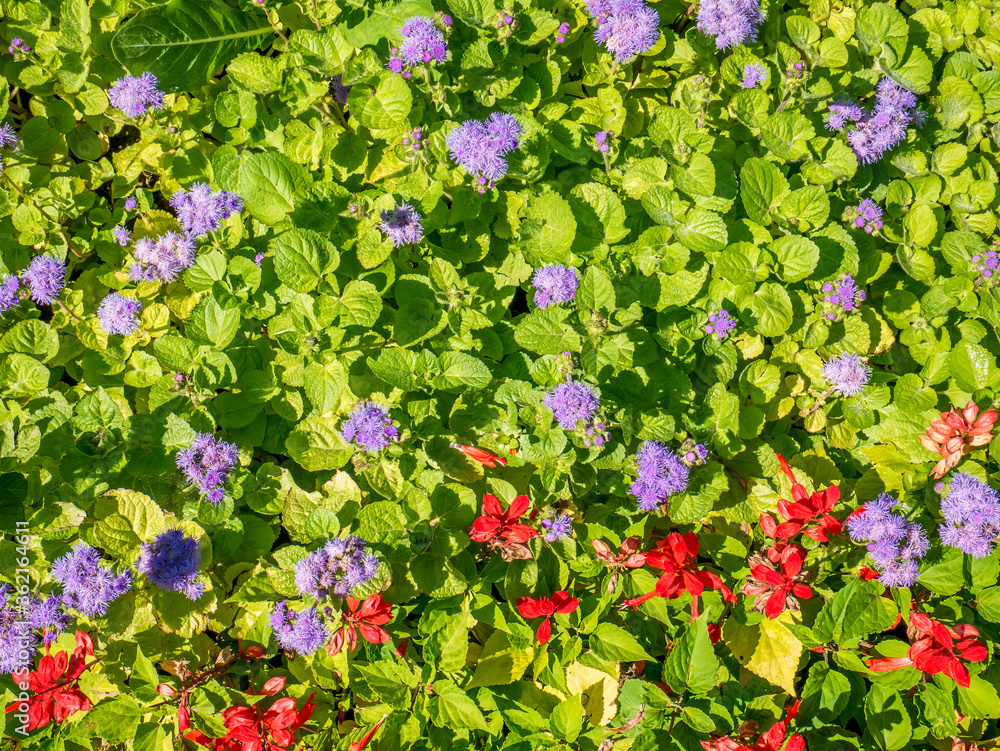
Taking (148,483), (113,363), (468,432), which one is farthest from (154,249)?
(468,432)

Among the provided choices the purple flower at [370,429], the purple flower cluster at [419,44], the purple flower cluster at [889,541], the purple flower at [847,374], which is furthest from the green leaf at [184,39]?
the purple flower cluster at [889,541]

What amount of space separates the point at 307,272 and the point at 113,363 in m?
1.10

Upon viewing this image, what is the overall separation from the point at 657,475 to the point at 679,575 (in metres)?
0.46

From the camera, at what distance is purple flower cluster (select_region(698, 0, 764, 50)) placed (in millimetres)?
3018

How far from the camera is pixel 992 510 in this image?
272 cm

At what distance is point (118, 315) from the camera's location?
9.46 ft

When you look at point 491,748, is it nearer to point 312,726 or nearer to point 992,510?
point 312,726

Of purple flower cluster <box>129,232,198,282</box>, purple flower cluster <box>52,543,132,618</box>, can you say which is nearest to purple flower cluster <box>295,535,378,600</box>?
purple flower cluster <box>52,543,132,618</box>

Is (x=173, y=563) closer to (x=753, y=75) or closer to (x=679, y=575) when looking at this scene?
(x=679, y=575)

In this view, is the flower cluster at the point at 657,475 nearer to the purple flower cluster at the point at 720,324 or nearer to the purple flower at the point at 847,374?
the purple flower cluster at the point at 720,324

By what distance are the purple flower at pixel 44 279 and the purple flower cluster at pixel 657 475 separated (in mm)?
2831

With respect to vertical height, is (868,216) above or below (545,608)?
above

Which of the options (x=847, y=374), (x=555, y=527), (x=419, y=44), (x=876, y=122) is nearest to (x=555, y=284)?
(x=555, y=527)

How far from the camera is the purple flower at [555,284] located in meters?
2.69
